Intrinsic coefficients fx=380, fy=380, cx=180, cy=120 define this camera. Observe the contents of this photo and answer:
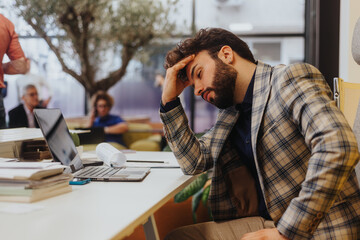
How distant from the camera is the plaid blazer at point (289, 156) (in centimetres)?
92

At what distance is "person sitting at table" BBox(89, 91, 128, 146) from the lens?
4.58 m

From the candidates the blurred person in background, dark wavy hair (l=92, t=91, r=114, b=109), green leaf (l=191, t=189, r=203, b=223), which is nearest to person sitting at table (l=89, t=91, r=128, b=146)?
dark wavy hair (l=92, t=91, r=114, b=109)

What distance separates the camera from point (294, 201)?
96 centimetres

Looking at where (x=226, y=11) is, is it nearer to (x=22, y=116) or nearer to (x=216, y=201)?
(x=22, y=116)

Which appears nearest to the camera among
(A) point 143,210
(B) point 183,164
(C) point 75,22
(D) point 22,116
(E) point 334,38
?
(A) point 143,210

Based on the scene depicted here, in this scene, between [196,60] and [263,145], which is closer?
[263,145]

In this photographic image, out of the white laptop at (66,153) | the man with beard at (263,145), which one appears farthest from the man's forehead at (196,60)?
the white laptop at (66,153)

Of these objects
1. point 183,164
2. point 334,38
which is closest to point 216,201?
point 183,164

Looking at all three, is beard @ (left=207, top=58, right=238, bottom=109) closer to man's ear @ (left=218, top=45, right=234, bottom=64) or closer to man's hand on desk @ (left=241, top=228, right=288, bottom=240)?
man's ear @ (left=218, top=45, right=234, bottom=64)

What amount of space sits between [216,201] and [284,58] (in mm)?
3731

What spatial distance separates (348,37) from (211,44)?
1564 millimetres

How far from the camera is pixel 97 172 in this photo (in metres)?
1.29

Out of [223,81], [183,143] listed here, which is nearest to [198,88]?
[223,81]

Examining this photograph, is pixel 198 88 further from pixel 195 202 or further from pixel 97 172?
pixel 195 202
